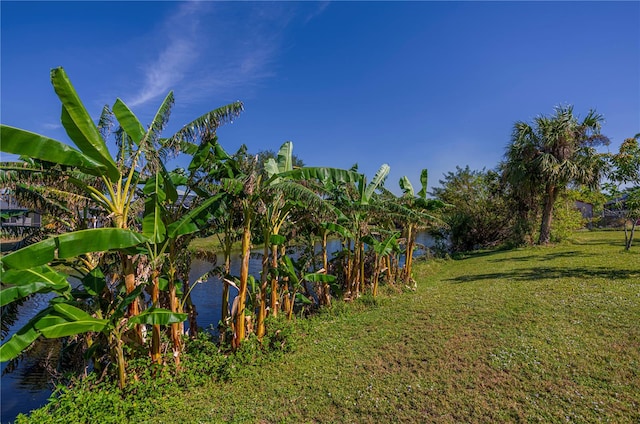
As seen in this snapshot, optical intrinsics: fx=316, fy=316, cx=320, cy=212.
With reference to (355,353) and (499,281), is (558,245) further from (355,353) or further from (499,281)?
(355,353)

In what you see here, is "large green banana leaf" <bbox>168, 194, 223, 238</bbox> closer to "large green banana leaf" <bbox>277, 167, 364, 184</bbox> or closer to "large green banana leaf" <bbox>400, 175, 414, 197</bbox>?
"large green banana leaf" <bbox>277, 167, 364, 184</bbox>

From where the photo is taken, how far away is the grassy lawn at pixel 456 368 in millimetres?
4301

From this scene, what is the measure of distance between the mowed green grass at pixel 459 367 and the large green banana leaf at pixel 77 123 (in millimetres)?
3793

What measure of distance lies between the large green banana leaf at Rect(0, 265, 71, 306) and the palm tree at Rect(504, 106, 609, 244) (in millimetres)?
20137

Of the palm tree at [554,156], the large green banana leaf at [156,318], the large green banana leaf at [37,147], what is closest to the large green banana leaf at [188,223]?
the large green banana leaf at [156,318]

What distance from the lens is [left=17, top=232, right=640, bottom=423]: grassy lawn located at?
4301mm

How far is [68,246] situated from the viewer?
386 cm

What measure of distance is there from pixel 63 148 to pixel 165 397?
154 inches

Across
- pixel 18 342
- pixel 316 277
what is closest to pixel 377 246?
pixel 316 277

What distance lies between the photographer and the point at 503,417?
406 cm

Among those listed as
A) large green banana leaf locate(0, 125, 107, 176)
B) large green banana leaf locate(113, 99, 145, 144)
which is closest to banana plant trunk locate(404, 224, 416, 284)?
large green banana leaf locate(113, 99, 145, 144)

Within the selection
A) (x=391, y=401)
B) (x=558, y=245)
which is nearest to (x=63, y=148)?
(x=391, y=401)

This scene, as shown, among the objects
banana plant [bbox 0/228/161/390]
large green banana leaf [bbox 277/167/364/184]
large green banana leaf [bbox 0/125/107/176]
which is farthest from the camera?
large green banana leaf [bbox 277/167/364/184]

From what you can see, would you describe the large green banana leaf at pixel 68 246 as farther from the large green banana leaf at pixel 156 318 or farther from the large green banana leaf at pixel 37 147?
the large green banana leaf at pixel 156 318
